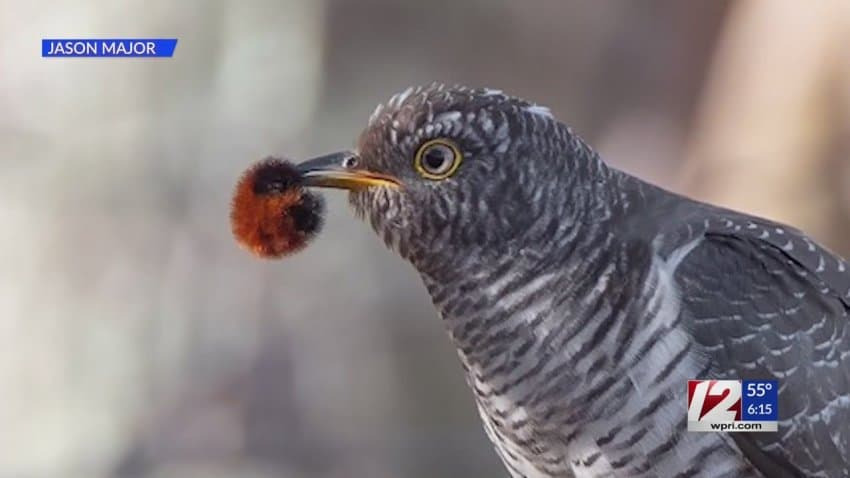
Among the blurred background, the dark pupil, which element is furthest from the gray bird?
the blurred background

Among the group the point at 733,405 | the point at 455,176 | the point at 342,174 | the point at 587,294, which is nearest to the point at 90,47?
the point at 342,174

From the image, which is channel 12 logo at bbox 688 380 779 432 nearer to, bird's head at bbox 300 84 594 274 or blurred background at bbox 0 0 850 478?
bird's head at bbox 300 84 594 274

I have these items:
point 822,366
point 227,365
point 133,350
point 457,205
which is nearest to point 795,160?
point 822,366

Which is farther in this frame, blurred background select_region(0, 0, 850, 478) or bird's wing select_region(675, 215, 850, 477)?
blurred background select_region(0, 0, 850, 478)

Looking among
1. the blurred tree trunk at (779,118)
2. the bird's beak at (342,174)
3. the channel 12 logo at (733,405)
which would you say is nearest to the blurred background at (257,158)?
the blurred tree trunk at (779,118)

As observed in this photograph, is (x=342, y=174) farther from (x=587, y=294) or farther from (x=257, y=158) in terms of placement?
(x=257, y=158)

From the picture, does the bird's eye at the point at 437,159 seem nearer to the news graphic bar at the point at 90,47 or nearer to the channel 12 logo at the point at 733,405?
the channel 12 logo at the point at 733,405
